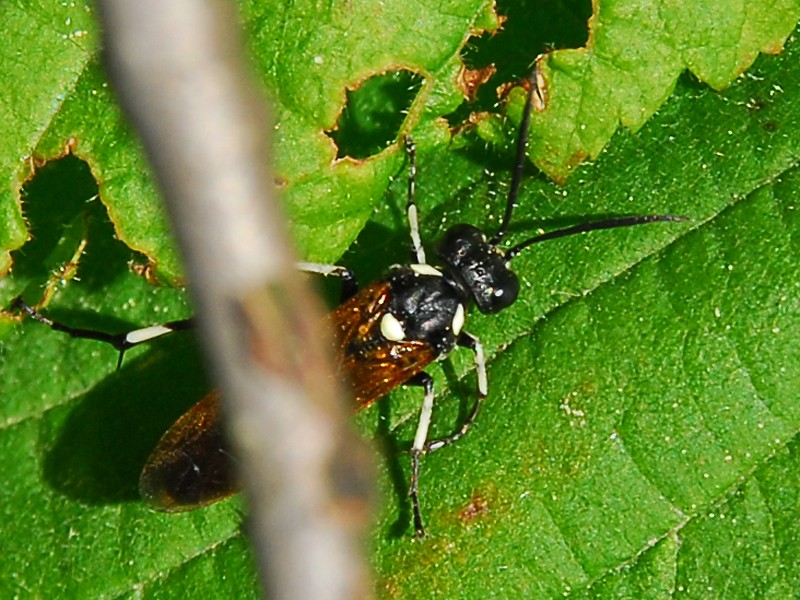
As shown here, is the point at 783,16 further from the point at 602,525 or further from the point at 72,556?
the point at 72,556

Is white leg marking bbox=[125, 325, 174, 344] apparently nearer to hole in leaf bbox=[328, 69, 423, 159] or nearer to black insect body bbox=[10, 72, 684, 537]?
black insect body bbox=[10, 72, 684, 537]

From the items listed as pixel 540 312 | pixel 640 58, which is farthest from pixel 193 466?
pixel 640 58

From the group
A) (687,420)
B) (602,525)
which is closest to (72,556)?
(602,525)

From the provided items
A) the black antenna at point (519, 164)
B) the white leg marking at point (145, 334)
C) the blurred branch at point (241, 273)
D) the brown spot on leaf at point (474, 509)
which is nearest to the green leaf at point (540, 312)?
the brown spot on leaf at point (474, 509)

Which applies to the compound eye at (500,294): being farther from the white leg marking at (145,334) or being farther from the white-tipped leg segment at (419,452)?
the white leg marking at (145,334)

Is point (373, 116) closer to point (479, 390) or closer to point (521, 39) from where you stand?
point (521, 39)

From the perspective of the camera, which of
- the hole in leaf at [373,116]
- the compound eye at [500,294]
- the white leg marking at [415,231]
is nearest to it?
the compound eye at [500,294]
